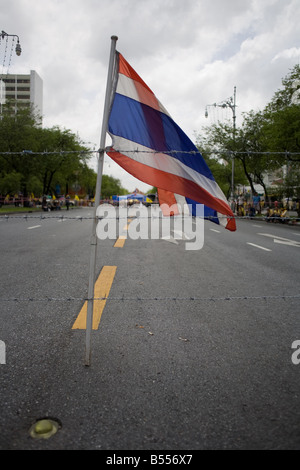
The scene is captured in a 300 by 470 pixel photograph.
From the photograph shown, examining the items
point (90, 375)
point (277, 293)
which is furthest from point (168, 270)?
point (90, 375)

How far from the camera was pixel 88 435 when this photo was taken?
2061 millimetres

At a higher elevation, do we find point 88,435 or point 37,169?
point 37,169

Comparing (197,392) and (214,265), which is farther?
(214,265)

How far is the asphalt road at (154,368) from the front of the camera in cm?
211

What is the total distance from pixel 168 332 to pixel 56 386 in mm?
1398

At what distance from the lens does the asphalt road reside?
6.91 feet

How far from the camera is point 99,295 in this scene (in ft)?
16.3

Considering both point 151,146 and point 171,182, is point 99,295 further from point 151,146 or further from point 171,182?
point 151,146

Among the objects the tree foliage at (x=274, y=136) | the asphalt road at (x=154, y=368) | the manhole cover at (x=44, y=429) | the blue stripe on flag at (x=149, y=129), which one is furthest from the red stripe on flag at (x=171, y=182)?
the tree foliage at (x=274, y=136)

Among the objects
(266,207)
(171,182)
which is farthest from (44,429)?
(266,207)

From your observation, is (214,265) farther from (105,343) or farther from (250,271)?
(105,343)

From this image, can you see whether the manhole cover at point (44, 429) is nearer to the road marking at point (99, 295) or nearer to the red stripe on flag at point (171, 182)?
the road marking at point (99, 295)

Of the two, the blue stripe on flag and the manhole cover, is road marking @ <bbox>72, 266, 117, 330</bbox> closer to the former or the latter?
the manhole cover

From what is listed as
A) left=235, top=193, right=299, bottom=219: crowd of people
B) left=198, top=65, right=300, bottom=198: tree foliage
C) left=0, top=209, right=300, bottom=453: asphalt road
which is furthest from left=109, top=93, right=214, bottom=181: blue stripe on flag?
left=235, top=193, right=299, bottom=219: crowd of people
